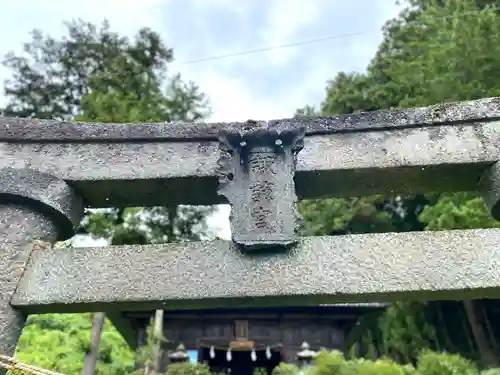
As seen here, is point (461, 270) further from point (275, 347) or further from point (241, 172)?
point (275, 347)

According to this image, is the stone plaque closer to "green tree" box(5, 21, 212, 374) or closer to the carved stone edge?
the carved stone edge

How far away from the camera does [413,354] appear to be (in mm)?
11828

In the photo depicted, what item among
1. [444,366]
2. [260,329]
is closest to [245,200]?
[444,366]

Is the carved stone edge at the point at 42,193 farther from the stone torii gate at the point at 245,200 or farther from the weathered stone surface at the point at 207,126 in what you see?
the weathered stone surface at the point at 207,126

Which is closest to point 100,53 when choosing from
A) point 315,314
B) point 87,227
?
point 87,227

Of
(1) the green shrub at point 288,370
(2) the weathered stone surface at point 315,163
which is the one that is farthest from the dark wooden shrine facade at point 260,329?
(2) the weathered stone surface at point 315,163

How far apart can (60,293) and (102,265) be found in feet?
0.77

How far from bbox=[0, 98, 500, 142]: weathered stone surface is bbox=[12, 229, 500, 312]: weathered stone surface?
2.34 feet

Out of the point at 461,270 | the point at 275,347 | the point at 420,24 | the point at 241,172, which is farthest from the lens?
the point at 420,24

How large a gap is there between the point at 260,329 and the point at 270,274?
8.31 m

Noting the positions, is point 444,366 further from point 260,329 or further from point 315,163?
point 315,163

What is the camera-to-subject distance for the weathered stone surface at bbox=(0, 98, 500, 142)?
283 centimetres

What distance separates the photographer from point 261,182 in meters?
2.63

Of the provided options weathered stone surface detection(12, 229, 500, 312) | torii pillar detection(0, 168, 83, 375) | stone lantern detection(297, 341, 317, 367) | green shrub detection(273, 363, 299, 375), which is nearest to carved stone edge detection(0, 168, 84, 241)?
torii pillar detection(0, 168, 83, 375)
